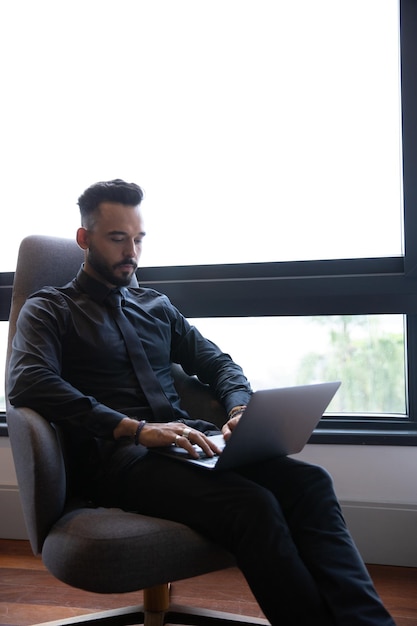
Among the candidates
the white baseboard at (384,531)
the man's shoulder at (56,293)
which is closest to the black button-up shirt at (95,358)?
the man's shoulder at (56,293)

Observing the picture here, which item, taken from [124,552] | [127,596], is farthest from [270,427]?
[127,596]

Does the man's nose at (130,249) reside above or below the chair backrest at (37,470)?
above

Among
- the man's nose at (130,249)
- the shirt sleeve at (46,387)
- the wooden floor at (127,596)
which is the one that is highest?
the man's nose at (130,249)

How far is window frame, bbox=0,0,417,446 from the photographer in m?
2.20

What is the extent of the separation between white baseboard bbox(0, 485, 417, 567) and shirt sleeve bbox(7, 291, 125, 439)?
1.10 meters

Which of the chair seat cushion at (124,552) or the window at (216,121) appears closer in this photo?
the chair seat cushion at (124,552)

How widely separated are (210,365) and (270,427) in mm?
534

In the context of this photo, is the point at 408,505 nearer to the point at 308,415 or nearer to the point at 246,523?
the point at 308,415

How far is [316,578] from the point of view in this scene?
4.22 feet

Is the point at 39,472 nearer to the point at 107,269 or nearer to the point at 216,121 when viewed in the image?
the point at 107,269

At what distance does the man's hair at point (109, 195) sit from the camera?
178cm

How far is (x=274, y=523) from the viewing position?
4.31 ft

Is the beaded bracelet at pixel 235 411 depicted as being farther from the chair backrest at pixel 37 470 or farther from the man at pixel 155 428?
the chair backrest at pixel 37 470

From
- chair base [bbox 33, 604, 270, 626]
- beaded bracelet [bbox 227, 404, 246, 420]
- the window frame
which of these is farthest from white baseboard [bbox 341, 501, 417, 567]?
beaded bracelet [bbox 227, 404, 246, 420]
